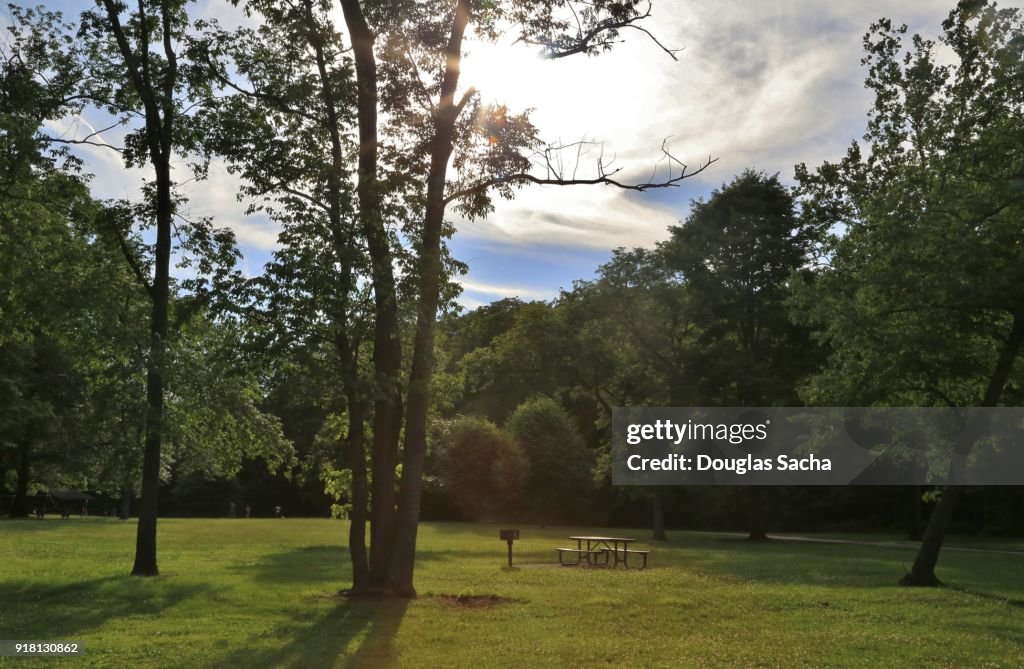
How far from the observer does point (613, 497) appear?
5638cm

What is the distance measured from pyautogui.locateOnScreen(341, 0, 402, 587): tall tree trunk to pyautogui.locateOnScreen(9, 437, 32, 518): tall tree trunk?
37973mm

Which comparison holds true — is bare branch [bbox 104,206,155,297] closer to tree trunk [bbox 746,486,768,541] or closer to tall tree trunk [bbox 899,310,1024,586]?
tall tree trunk [bbox 899,310,1024,586]

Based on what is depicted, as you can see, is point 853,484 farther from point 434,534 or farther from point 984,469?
point 434,534

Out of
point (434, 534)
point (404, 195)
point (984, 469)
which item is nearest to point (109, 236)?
point (404, 195)

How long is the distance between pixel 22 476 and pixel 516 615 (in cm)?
4533

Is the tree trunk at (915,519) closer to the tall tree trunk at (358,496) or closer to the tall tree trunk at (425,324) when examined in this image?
the tall tree trunk at (425,324)

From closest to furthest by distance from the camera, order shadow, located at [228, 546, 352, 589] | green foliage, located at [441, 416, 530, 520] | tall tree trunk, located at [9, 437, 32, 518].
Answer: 1. shadow, located at [228, 546, 352, 589]
2. tall tree trunk, located at [9, 437, 32, 518]
3. green foliage, located at [441, 416, 530, 520]

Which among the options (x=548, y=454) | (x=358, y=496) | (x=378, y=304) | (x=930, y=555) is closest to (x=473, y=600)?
(x=358, y=496)

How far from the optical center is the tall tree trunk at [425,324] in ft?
51.9

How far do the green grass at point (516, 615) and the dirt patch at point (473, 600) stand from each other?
14 cm

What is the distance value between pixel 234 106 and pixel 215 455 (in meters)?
11.4

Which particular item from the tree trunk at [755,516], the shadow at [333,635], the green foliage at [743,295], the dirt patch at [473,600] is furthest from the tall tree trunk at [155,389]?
the tree trunk at [755,516]

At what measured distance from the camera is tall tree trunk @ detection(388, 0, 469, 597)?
51.9ft

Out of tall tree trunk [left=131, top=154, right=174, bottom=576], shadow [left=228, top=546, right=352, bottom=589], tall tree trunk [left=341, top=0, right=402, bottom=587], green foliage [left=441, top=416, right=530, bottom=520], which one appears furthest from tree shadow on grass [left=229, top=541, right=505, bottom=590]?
green foliage [left=441, top=416, right=530, bottom=520]
